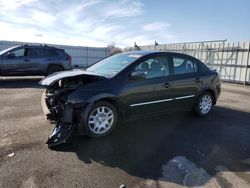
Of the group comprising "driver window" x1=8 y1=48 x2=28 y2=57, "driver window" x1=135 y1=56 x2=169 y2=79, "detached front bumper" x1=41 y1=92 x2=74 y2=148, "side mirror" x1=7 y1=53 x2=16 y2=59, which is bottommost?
"detached front bumper" x1=41 y1=92 x2=74 y2=148

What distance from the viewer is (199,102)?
6652mm

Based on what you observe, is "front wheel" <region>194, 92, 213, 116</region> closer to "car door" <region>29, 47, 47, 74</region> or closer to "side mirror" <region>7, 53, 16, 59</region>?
"car door" <region>29, 47, 47, 74</region>

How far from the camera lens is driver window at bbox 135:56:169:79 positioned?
540 cm

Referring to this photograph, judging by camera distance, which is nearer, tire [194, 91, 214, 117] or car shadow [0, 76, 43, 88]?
tire [194, 91, 214, 117]

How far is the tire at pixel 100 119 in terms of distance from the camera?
467 centimetres

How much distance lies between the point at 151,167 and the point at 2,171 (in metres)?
2.11

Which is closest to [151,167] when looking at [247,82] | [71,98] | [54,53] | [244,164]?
[244,164]

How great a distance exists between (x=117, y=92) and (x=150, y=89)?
2.80 feet

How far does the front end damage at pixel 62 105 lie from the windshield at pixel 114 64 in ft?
1.53

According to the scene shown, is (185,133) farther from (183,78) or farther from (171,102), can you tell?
(183,78)

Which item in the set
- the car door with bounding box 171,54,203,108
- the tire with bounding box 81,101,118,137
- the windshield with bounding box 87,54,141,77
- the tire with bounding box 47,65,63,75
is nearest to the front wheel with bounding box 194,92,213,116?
the car door with bounding box 171,54,203,108

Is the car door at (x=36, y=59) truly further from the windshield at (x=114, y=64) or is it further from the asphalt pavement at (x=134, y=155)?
the windshield at (x=114, y=64)

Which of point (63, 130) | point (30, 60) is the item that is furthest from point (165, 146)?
point (30, 60)

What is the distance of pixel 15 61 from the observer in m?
12.2
